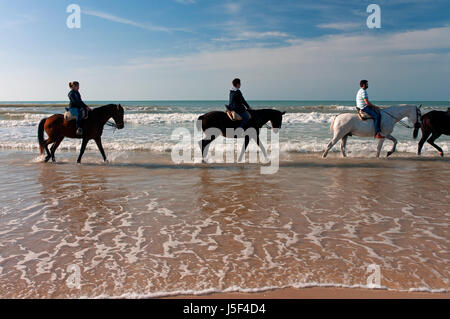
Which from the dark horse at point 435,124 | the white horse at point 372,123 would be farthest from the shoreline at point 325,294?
the dark horse at point 435,124

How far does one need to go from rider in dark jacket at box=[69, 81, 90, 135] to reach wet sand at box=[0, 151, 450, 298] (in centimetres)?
252

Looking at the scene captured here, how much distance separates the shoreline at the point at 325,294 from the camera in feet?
9.88

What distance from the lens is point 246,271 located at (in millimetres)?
3480

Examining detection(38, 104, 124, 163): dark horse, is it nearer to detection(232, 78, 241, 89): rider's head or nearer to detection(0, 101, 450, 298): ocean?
detection(0, 101, 450, 298): ocean

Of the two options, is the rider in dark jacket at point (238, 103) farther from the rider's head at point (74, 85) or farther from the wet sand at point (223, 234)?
the rider's head at point (74, 85)

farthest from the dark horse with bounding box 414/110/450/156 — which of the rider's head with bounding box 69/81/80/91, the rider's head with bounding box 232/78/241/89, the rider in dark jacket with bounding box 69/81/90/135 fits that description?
the rider's head with bounding box 69/81/80/91

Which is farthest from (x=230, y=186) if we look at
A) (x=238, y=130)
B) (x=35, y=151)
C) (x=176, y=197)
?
(x=35, y=151)

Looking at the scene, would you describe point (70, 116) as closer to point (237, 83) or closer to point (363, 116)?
point (237, 83)

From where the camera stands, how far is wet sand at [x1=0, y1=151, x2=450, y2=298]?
10.6 ft
